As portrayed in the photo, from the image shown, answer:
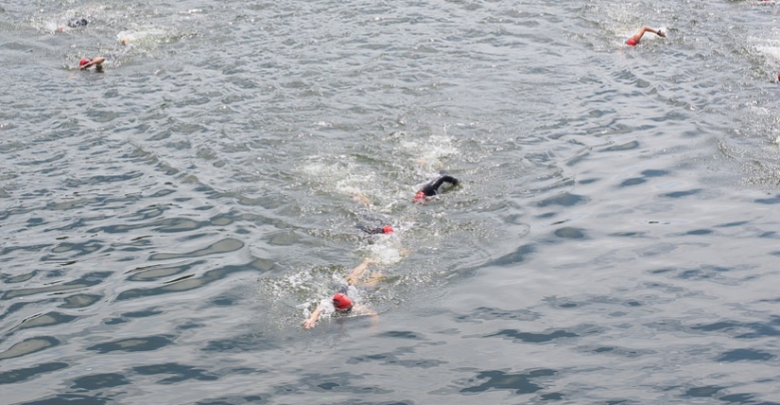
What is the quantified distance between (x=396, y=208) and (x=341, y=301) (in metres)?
3.02

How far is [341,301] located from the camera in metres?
10.6

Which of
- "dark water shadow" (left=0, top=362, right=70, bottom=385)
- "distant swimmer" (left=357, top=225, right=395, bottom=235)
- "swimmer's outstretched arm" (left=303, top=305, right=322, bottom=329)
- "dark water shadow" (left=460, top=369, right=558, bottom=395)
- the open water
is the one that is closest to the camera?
"dark water shadow" (left=460, top=369, right=558, bottom=395)

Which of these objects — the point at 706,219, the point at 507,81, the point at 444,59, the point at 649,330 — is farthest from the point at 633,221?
the point at 444,59

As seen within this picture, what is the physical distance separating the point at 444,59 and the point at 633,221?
23.3 ft

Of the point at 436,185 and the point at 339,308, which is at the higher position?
the point at 436,185

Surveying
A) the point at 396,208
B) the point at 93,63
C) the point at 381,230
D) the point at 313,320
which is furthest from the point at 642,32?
the point at 313,320

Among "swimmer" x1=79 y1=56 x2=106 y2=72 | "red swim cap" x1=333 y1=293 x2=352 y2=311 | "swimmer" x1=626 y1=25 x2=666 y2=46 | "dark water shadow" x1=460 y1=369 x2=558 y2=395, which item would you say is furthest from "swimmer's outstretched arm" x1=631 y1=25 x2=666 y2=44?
"dark water shadow" x1=460 y1=369 x2=558 y2=395

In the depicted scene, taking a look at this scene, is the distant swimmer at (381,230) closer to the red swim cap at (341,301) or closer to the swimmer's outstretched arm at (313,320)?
the red swim cap at (341,301)

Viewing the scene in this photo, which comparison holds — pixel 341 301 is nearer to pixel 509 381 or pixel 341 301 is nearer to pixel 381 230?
pixel 381 230

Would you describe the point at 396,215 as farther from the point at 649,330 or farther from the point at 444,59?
the point at 444,59

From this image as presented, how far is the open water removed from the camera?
980 cm

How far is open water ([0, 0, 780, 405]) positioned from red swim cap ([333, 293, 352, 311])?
0.17 meters

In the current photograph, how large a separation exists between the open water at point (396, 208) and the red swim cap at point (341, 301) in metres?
0.17

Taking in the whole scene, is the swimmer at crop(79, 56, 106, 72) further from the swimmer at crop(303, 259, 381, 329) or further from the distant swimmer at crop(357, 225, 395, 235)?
the swimmer at crop(303, 259, 381, 329)
